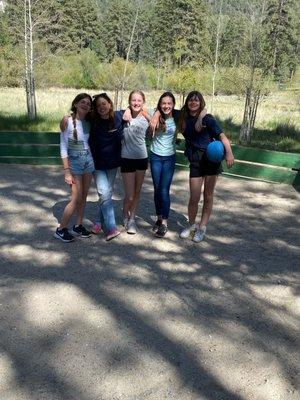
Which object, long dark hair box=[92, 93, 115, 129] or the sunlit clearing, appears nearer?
long dark hair box=[92, 93, 115, 129]

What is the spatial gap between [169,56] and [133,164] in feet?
185

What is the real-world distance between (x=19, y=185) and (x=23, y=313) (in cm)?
406

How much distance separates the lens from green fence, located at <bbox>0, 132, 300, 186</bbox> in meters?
7.85

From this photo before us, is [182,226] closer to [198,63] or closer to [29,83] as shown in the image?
[29,83]

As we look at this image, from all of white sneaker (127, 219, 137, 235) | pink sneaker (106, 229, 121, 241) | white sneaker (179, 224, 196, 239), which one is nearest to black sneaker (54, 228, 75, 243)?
pink sneaker (106, 229, 121, 241)

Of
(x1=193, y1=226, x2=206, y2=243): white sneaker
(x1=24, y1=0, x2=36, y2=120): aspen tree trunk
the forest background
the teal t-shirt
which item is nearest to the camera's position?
the teal t-shirt

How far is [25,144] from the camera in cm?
873

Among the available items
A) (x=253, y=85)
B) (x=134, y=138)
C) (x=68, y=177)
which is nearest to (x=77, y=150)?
(x=68, y=177)

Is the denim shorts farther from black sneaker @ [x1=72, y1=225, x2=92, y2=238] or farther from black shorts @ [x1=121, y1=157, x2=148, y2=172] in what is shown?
black sneaker @ [x1=72, y1=225, x2=92, y2=238]

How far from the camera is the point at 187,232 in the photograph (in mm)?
5277

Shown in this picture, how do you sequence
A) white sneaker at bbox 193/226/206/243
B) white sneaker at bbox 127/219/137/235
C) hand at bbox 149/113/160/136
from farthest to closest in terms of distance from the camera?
white sneaker at bbox 127/219/137/235 < white sneaker at bbox 193/226/206/243 < hand at bbox 149/113/160/136

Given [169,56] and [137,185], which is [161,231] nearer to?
[137,185]

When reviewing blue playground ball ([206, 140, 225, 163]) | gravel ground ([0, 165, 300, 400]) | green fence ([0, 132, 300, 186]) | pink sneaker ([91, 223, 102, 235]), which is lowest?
gravel ground ([0, 165, 300, 400])

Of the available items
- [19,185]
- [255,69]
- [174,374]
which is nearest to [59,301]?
[174,374]
